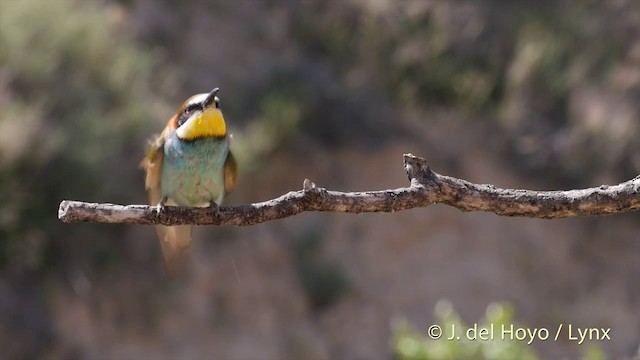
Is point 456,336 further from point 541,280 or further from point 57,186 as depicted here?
point 541,280

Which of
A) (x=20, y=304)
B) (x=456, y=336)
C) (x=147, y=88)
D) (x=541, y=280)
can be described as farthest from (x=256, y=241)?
(x=456, y=336)

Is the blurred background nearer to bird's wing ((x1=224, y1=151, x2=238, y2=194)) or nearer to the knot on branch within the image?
bird's wing ((x1=224, y1=151, x2=238, y2=194))

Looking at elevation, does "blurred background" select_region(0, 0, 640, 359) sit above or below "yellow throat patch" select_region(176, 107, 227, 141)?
above

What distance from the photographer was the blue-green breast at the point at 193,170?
332 centimetres

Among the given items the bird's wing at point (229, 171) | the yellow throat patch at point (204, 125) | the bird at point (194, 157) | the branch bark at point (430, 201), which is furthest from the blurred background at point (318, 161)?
the branch bark at point (430, 201)

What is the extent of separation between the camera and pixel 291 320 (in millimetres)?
7098

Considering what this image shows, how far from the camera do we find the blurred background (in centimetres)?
630

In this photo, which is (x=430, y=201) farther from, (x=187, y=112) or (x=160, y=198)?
(x=160, y=198)

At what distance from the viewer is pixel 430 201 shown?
2252 mm

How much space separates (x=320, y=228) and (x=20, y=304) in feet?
8.58

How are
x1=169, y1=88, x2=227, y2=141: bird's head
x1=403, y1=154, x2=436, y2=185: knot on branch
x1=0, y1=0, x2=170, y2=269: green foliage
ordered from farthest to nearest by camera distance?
x1=0, y1=0, x2=170, y2=269: green foliage
x1=169, y1=88, x2=227, y2=141: bird's head
x1=403, y1=154, x2=436, y2=185: knot on branch

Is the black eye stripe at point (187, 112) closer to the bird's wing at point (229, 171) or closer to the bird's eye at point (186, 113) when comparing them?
the bird's eye at point (186, 113)

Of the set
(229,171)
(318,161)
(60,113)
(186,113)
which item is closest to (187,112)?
(186,113)

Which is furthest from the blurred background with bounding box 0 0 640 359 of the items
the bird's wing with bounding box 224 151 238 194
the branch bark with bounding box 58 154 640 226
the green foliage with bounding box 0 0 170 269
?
the branch bark with bounding box 58 154 640 226
